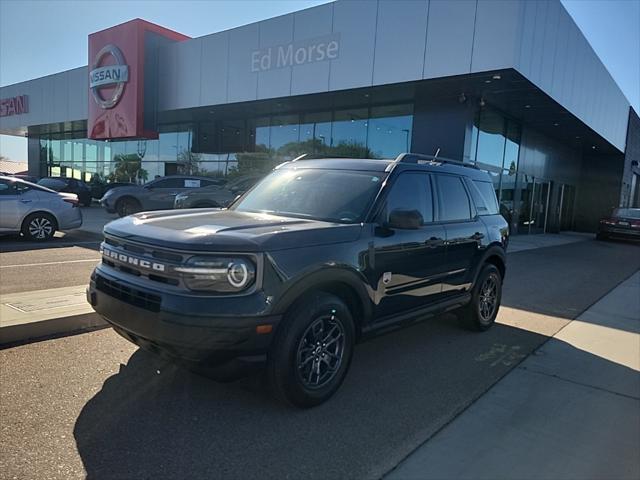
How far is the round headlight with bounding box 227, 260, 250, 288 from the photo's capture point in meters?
3.07

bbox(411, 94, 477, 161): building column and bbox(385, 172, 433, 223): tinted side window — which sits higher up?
bbox(411, 94, 477, 161): building column

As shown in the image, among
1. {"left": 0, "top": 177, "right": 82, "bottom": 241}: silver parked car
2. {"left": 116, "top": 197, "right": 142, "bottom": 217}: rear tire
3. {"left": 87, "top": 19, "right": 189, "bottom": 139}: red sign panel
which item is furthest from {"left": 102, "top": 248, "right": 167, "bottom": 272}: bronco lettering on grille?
{"left": 87, "top": 19, "right": 189, "bottom": 139}: red sign panel

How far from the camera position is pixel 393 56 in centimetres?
1422

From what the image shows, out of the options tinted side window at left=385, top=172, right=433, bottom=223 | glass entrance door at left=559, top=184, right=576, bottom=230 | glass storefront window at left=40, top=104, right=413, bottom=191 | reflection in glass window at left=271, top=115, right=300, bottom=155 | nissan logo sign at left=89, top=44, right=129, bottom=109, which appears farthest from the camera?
glass entrance door at left=559, top=184, right=576, bottom=230

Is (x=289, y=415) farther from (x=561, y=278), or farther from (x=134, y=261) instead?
(x=561, y=278)

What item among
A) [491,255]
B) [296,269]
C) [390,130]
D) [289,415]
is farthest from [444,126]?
[289,415]

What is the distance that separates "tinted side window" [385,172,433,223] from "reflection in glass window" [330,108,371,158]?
13.2 meters

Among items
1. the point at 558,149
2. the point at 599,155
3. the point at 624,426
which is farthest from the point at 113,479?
the point at 599,155

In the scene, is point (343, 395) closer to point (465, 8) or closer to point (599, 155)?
point (465, 8)

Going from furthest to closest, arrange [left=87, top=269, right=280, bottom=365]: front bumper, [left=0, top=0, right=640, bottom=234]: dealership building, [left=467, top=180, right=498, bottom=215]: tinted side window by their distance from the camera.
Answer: [left=0, top=0, right=640, bottom=234]: dealership building < [left=467, top=180, right=498, bottom=215]: tinted side window < [left=87, top=269, right=280, bottom=365]: front bumper

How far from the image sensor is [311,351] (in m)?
3.48

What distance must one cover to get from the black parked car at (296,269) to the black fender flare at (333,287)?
0.4 inches

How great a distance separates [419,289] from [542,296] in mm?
4822

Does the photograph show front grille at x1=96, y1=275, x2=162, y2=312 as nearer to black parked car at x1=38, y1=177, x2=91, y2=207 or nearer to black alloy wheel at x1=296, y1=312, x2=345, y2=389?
black alloy wheel at x1=296, y1=312, x2=345, y2=389
